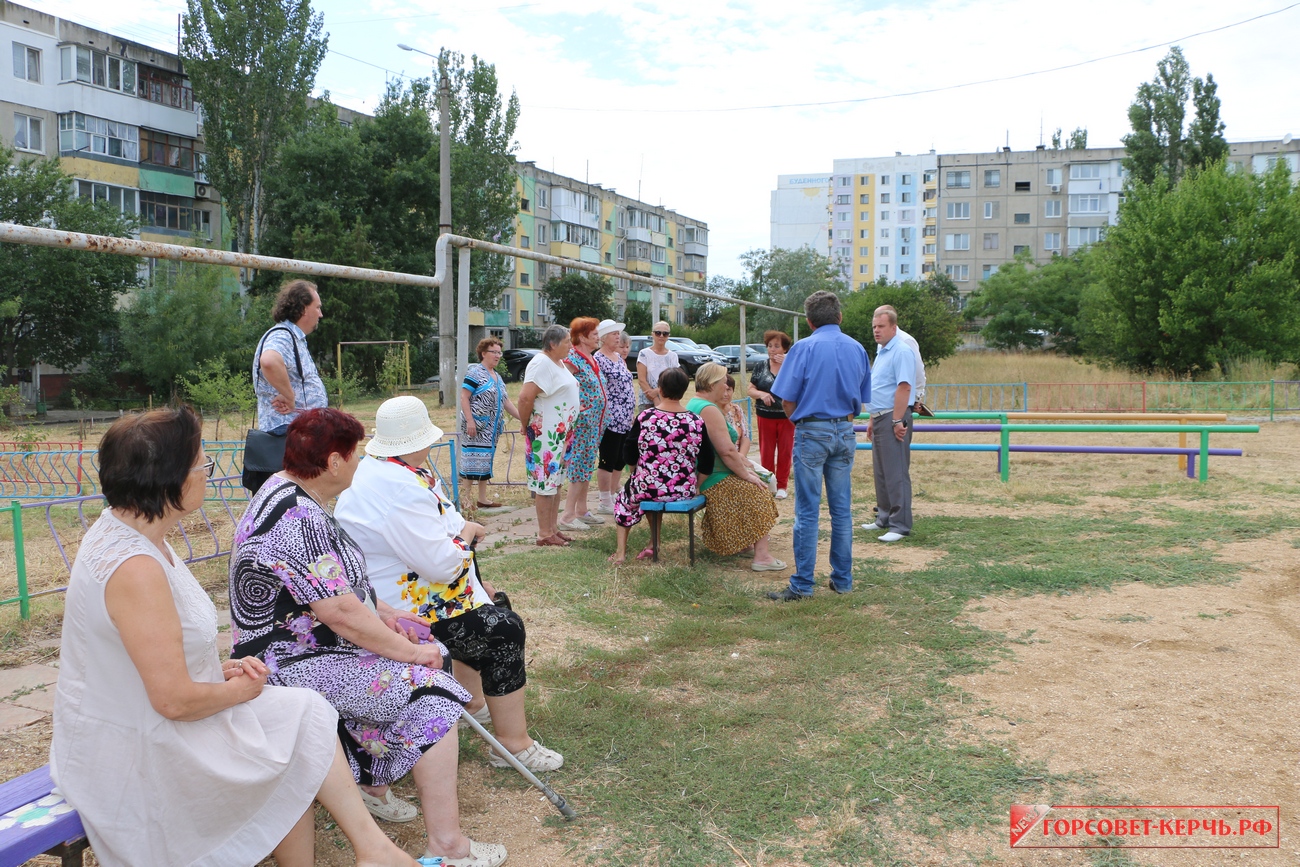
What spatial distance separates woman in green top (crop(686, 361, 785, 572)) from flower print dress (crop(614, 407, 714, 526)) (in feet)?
0.45

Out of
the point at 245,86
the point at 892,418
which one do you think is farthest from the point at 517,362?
the point at 892,418

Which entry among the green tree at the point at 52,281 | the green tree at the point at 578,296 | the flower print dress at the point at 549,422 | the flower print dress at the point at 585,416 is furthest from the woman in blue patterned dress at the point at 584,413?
the green tree at the point at 578,296

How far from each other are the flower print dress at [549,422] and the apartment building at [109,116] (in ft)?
88.3

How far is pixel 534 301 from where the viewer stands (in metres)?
57.1

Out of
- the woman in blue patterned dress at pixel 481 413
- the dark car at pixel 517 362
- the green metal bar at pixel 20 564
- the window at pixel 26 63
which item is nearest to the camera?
the green metal bar at pixel 20 564

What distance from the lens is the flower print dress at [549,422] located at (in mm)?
6844

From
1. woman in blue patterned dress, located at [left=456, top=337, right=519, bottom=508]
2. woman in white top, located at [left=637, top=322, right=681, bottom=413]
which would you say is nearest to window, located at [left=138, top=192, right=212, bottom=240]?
woman in blue patterned dress, located at [left=456, top=337, right=519, bottom=508]

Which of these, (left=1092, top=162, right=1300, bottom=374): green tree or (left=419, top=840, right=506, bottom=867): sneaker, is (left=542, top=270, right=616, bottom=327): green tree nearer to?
(left=1092, top=162, right=1300, bottom=374): green tree

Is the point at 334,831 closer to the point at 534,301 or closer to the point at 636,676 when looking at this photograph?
the point at 636,676

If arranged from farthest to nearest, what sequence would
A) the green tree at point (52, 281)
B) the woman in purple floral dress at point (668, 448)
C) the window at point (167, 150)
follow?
the window at point (167, 150), the green tree at point (52, 281), the woman in purple floral dress at point (668, 448)

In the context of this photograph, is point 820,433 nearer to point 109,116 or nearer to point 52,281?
point 52,281

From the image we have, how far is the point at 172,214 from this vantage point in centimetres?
3425

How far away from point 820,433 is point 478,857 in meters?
3.34

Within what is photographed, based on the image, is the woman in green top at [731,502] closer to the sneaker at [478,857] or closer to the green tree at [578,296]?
the sneaker at [478,857]
